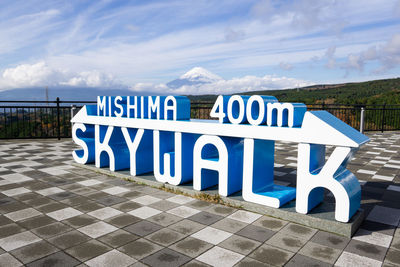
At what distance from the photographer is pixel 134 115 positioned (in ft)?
21.3

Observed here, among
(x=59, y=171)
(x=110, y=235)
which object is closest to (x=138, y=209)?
(x=110, y=235)

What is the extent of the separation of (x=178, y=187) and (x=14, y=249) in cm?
275

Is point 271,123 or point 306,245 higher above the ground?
point 271,123

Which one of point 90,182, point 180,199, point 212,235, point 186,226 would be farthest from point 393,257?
point 90,182

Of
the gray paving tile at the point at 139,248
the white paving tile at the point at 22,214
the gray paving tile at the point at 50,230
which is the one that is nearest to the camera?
the gray paving tile at the point at 139,248

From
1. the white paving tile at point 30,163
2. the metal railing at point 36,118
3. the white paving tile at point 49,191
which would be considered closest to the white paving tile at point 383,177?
the white paving tile at point 49,191

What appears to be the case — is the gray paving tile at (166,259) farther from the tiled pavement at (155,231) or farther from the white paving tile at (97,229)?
the white paving tile at (97,229)

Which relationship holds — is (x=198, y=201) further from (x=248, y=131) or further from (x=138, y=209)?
(x=248, y=131)

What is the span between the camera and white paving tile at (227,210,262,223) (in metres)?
4.32

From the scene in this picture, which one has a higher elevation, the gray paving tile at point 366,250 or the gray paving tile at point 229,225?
the gray paving tile at point 229,225

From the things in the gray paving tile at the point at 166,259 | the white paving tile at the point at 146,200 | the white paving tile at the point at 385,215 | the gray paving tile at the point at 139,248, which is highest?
the gray paving tile at the point at 166,259

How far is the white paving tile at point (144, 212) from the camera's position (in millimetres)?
4413

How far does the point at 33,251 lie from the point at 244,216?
274cm

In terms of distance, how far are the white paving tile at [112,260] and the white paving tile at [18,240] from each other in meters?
0.98
